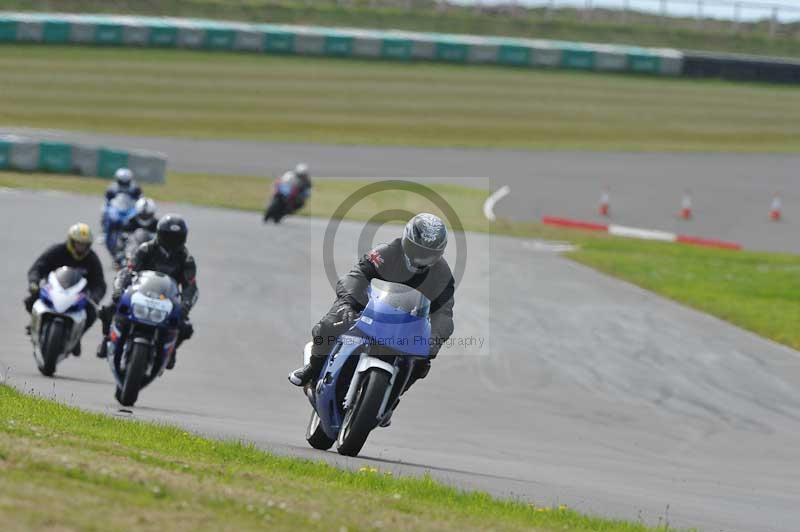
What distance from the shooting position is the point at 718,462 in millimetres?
12734

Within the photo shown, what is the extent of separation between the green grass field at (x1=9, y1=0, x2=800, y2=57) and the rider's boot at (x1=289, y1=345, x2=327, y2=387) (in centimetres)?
5836

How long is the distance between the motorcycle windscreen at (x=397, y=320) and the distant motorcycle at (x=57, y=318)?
537 cm

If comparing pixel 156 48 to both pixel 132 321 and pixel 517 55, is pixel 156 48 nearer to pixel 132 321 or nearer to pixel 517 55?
pixel 517 55

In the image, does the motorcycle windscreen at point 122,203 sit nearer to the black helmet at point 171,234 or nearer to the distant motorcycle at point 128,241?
the distant motorcycle at point 128,241

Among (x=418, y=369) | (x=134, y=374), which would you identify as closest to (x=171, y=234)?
(x=134, y=374)

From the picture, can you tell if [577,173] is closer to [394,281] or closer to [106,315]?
[106,315]

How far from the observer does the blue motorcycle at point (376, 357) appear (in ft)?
31.3

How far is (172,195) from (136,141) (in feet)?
39.1

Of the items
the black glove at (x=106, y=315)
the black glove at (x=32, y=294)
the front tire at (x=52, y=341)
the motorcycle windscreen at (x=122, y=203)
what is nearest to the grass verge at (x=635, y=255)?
the motorcycle windscreen at (x=122, y=203)

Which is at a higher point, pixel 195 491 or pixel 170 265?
pixel 170 265

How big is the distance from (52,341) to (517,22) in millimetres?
61451

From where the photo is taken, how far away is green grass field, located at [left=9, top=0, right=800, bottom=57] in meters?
69.3

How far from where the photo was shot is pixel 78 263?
14727 mm

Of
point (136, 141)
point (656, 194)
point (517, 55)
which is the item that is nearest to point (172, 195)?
point (136, 141)
